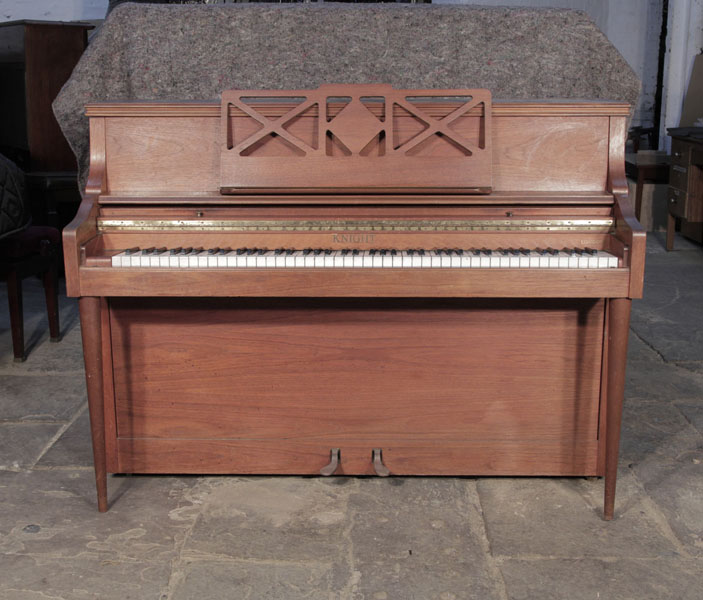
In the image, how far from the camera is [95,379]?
270 cm

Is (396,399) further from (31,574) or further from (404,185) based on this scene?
(31,574)

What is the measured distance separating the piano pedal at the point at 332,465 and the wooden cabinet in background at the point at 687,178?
4.59 meters

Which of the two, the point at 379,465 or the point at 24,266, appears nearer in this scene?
the point at 379,465

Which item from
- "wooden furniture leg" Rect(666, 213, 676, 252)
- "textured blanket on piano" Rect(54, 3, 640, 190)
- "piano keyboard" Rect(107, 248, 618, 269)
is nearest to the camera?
"piano keyboard" Rect(107, 248, 618, 269)

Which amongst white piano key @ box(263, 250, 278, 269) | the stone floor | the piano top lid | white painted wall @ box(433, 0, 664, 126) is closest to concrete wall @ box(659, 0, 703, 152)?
white painted wall @ box(433, 0, 664, 126)

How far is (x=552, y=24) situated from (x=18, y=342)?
291 cm

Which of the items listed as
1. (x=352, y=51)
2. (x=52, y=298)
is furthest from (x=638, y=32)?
(x=52, y=298)

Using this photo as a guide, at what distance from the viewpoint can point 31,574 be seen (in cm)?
246

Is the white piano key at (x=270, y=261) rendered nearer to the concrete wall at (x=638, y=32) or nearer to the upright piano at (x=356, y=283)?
the upright piano at (x=356, y=283)

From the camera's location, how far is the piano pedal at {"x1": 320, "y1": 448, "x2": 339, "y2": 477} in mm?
2953

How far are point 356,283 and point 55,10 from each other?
7.96 metres

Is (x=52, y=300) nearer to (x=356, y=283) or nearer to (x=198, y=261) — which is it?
(x=198, y=261)

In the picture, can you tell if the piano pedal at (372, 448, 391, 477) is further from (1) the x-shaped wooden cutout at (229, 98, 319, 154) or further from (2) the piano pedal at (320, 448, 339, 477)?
(1) the x-shaped wooden cutout at (229, 98, 319, 154)

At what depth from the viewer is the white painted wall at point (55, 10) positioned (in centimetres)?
921
